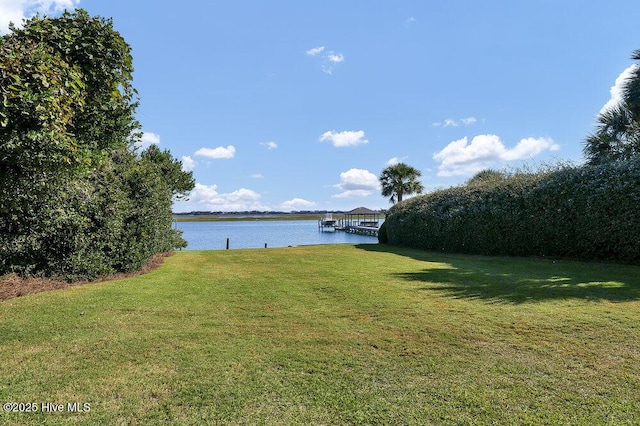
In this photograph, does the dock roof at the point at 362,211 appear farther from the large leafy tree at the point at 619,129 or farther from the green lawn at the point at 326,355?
the green lawn at the point at 326,355

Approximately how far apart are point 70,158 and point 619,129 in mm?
16230

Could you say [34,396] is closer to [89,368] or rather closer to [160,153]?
[89,368]

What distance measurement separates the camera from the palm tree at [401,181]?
3778cm

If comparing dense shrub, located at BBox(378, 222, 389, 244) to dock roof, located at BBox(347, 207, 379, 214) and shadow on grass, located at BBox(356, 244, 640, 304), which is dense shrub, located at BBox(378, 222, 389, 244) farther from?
dock roof, located at BBox(347, 207, 379, 214)

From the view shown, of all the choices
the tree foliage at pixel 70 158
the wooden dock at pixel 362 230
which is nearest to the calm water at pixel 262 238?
the wooden dock at pixel 362 230

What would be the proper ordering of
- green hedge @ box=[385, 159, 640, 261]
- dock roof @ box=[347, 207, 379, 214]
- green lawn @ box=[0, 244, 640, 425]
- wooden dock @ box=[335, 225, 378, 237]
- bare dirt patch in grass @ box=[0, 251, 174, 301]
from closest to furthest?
green lawn @ box=[0, 244, 640, 425] < bare dirt patch in grass @ box=[0, 251, 174, 301] < green hedge @ box=[385, 159, 640, 261] < wooden dock @ box=[335, 225, 378, 237] < dock roof @ box=[347, 207, 379, 214]

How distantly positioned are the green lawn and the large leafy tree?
7768 millimetres

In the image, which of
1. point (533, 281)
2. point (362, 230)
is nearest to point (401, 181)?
point (362, 230)

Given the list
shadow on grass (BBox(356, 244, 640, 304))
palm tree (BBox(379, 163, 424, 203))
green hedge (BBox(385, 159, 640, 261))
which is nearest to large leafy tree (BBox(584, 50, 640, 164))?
green hedge (BBox(385, 159, 640, 261))

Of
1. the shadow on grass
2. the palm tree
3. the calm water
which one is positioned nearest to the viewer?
the shadow on grass

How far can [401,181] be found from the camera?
37875mm

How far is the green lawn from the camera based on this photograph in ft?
9.08

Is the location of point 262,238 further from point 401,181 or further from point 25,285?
point 25,285

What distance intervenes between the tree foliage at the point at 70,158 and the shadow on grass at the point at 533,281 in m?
5.94
